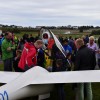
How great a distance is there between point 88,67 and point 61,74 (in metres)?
0.76

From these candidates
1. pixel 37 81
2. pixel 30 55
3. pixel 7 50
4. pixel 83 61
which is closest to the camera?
pixel 37 81

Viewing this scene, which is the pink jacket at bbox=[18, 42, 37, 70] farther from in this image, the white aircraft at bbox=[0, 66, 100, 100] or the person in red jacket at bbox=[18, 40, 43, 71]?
the white aircraft at bbox=[0, 66, 100, 100]

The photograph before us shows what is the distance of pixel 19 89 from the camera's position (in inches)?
254

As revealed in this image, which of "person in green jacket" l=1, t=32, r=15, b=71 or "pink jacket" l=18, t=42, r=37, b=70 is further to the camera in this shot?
"person in green jacket" l=1, t=32, r=15, b=71

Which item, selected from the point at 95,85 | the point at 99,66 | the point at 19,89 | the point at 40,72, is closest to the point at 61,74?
the point at 40,72

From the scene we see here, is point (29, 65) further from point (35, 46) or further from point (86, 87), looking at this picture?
point (86, 87)

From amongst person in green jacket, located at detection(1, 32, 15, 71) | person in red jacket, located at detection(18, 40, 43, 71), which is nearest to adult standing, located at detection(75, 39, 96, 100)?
person in red jacket, located at detection(18, 40, 43, 71)

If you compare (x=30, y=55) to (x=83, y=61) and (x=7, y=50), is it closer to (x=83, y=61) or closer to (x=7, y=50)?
(x=83, y=61)

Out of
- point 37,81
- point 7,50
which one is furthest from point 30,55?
point 7,50

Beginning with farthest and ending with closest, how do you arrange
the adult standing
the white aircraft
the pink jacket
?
the pink jacket, the adult standing, the white aircraft

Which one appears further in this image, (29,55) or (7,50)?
(7,50)

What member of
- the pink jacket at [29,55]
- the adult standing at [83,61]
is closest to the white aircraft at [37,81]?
the adult standing at [83,61]

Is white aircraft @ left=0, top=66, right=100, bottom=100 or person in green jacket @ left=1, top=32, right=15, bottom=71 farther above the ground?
person in green jacket @ left=1, top=32, right=15, bottom=71

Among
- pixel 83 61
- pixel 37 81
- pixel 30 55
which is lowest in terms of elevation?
pixel 37 81
